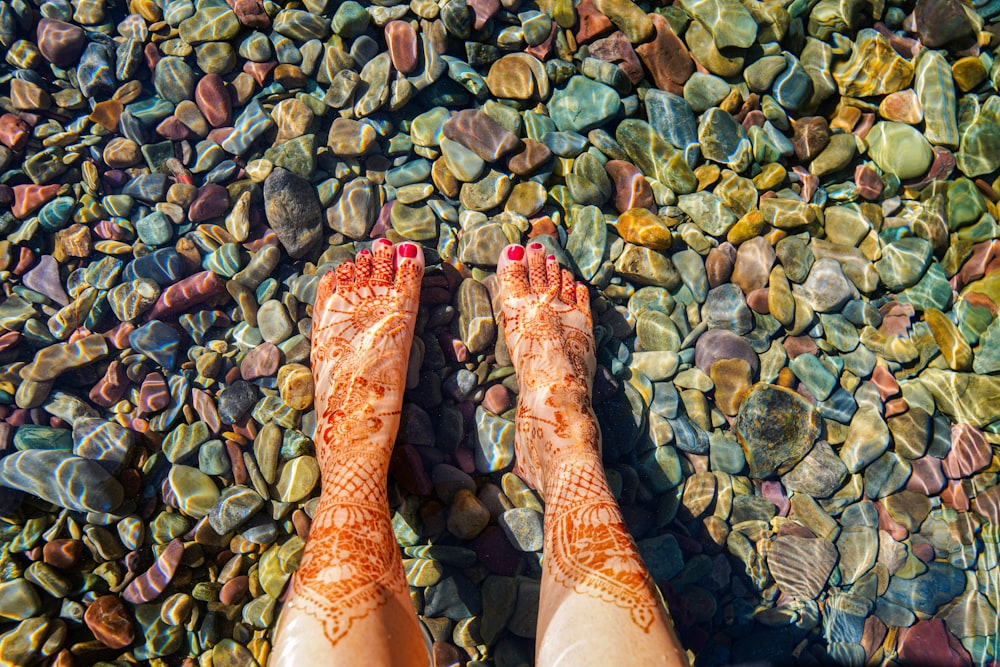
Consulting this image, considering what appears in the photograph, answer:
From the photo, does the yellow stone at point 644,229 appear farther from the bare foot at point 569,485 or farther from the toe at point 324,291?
the toe at point 324,291

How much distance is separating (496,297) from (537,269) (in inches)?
10.9

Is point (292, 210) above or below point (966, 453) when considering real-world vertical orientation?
above

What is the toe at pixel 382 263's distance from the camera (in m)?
2.97

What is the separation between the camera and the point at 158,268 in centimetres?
291

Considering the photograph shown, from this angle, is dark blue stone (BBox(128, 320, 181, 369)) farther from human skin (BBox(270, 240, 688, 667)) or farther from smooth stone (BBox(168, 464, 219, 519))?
human skin (BBox(270, 240, 688, 667))

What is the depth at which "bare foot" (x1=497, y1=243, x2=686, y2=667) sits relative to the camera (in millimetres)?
1894

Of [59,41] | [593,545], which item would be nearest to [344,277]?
[593,545]

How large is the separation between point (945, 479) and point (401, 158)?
3.31 m

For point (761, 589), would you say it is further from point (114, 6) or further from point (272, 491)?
point (114, 6)

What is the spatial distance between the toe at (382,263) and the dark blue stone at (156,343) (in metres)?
1.05

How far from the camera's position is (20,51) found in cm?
308

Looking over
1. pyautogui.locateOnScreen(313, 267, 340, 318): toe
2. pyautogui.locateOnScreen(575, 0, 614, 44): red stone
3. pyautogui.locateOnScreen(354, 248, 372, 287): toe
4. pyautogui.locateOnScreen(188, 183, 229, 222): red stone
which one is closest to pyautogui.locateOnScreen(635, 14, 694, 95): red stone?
pyautogui.locateOnScreen(575, 0, 614, 44): red stone

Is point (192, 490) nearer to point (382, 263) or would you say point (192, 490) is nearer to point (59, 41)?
point (382, 263)

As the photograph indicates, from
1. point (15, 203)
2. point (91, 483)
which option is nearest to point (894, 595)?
point (91, 483)
